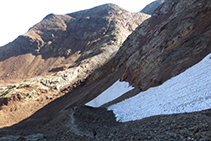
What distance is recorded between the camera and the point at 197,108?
7820 mm

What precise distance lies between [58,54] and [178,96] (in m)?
74.8

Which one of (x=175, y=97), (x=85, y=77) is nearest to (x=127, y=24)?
(x=85, y=77)

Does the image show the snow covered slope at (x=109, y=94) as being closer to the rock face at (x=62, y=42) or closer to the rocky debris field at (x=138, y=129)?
the rocky debris field at (x=138, y=129)

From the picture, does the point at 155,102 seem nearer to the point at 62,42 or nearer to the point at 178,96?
the point at 178,96

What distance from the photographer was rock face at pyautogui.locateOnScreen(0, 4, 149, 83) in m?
63.8

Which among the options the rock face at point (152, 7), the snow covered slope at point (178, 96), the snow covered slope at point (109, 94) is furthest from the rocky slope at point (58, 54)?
the rock face at point (152, 7)

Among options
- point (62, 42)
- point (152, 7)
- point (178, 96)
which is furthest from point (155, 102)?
point (152, 7)

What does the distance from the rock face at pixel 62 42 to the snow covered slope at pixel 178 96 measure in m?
43.3

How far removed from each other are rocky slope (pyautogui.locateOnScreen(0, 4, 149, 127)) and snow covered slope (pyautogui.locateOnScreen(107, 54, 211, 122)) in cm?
2647

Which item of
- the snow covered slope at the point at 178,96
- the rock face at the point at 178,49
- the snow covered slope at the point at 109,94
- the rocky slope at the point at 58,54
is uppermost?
the rocky slope at the point at 58,54

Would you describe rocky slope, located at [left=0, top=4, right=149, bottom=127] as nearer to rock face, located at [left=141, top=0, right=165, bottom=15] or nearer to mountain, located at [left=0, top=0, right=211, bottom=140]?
mountain, located at [left=0, top=0, right=211, bottom=140]

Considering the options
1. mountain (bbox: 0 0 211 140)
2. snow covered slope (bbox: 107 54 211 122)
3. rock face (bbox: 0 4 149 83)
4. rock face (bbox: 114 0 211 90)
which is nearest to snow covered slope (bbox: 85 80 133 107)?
mountain (bbox: 0 0 211 140)

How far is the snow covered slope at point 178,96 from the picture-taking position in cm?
863

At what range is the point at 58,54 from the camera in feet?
245
